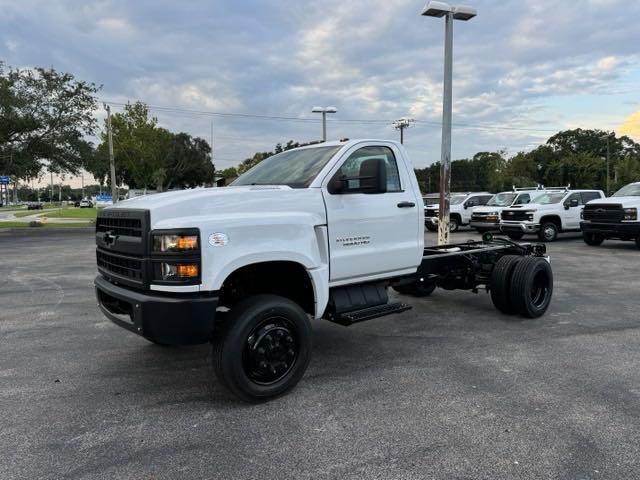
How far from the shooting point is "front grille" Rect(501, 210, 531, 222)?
17.8 metres

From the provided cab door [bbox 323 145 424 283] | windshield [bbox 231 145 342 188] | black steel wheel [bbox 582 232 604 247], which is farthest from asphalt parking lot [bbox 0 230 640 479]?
black steel wheel [bbox 582 232 604 247]

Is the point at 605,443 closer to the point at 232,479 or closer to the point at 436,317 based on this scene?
the point at 232,479

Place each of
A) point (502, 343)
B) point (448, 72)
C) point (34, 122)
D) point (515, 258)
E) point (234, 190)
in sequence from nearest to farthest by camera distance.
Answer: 1. point (234, 190)
2. point (502, 343)
3. point (515, 258)
4. point (448, 72)
5. point (34, 122)

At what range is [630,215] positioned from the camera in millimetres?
14367

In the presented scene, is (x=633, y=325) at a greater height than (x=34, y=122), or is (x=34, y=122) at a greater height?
(x=34, y=122)

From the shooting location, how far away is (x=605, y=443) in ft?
10.9

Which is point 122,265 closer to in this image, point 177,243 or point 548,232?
point 177,243

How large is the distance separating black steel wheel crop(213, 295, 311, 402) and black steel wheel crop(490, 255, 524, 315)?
11.2ft

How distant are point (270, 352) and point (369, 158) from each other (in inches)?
81.3

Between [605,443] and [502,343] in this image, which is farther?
[502,343]

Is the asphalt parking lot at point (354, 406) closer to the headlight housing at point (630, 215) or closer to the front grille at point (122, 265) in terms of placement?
the front grille at point (122, 265)

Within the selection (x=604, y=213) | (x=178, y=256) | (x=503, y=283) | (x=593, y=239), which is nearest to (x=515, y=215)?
(x=593, y=239)

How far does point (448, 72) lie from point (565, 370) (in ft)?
38.6

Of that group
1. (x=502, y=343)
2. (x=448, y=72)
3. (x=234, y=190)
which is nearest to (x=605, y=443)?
(x=502, y=343)
